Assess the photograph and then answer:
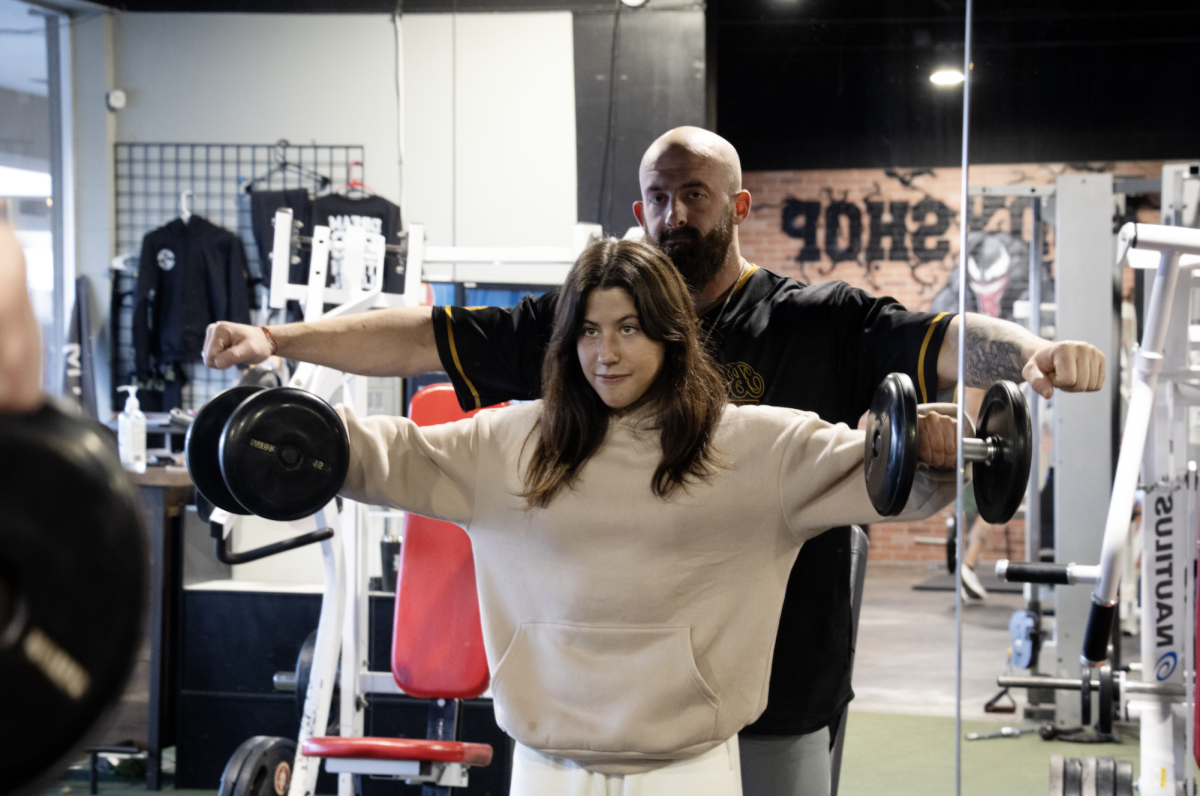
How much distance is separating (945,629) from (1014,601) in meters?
0.77

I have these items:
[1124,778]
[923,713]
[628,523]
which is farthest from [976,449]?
[923,713]

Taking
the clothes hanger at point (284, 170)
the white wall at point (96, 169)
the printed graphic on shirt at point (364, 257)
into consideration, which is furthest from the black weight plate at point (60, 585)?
the white wall at point (96, 169)

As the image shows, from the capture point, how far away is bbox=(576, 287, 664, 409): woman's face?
4.11 feet

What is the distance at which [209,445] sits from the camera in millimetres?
1244

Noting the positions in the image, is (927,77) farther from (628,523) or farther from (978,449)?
(628,523)

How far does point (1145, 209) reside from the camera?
141 cm

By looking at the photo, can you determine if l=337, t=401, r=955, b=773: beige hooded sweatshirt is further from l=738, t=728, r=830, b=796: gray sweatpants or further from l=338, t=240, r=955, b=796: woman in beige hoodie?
l=738, t=728, r=830, b=796: gray sweatpants

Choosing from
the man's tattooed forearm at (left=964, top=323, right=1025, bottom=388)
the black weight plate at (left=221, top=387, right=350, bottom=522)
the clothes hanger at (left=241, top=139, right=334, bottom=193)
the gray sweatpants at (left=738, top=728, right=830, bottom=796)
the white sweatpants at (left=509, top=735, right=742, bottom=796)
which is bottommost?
the gray sweatpants at (left=738, top=728, right=830, bottom=796)

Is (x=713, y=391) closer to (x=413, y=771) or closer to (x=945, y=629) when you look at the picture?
(x=413, y=771)

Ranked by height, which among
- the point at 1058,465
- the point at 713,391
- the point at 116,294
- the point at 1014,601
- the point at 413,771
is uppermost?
the point at 116,294

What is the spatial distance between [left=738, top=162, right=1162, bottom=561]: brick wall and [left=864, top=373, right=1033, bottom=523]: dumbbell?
402mm

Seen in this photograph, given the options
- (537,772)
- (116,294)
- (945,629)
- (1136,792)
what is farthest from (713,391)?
(116,294)

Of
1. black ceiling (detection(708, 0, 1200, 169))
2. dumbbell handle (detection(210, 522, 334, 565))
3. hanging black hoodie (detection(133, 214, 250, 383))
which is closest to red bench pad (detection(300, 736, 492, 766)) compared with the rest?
dumbbell handle (detection(210, 522, 334, 565))

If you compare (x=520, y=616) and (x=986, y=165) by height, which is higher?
(x=986, y=165)
